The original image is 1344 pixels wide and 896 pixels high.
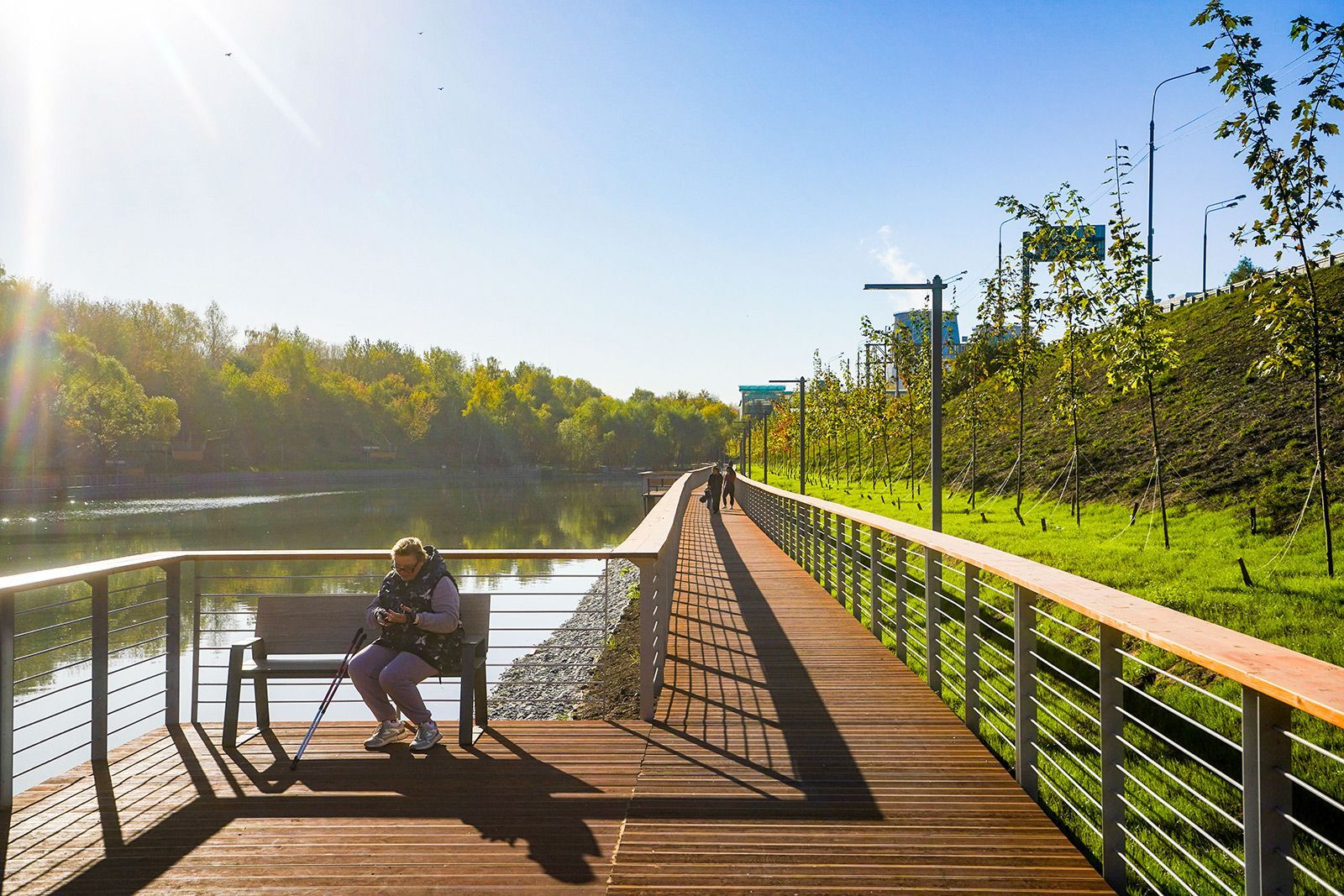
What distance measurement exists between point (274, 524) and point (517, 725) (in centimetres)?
3856

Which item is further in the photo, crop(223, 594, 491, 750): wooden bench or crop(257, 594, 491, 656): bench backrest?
crop(257, 594, 491, 656): bench backrest

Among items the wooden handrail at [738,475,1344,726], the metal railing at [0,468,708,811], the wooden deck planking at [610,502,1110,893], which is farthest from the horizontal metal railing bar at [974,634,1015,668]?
the metal railing at [0,468,708,811]

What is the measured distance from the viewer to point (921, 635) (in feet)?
33.9

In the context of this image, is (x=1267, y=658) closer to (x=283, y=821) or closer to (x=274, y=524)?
(x=283, y=821)

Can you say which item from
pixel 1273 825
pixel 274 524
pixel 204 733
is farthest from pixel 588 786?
pixel 274 524

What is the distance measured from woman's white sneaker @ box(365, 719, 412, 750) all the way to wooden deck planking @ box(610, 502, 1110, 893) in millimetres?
1348

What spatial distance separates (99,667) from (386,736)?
4.76 feet

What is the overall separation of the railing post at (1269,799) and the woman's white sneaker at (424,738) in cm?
380

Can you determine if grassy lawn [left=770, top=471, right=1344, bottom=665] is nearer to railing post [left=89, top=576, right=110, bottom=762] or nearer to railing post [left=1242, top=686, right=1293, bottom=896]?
railing post [left=1242, top=686, right=1293, bottom=896]

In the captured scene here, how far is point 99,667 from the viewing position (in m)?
4.72

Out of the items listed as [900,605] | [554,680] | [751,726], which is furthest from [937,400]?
[751,726]

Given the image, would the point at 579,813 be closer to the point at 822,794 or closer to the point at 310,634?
the point at 822,794

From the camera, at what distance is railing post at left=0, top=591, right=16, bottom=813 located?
404 cm

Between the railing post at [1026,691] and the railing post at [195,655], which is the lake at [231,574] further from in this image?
the railing post at [1026,691]
